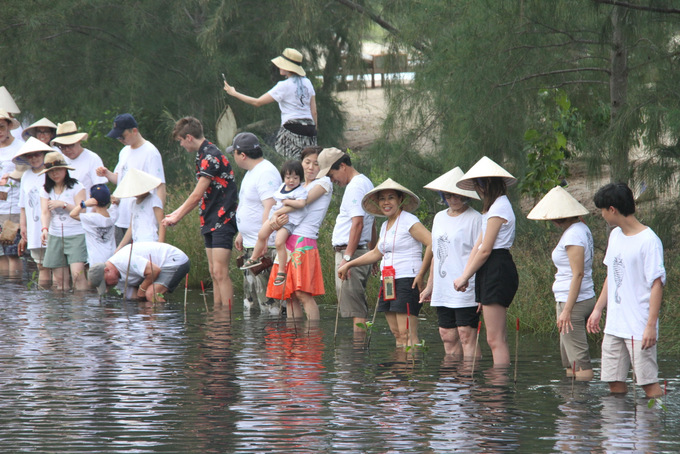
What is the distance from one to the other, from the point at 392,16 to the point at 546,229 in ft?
11.9

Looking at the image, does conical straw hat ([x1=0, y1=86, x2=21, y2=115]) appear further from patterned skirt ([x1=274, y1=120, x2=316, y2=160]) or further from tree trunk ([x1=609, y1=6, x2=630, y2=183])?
tree trunk ([x1=609, y1=6, x2=630, y2=183])

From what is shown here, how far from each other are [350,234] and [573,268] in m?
2.62

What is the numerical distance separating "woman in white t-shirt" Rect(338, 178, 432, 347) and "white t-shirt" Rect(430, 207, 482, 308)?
16.3 inches

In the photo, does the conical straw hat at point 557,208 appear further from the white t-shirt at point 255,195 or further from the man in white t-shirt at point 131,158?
the man in white t-shirt at point 131,158

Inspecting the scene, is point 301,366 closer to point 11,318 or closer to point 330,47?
point 11,318

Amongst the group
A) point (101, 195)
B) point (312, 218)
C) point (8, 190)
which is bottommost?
point (312, 218)

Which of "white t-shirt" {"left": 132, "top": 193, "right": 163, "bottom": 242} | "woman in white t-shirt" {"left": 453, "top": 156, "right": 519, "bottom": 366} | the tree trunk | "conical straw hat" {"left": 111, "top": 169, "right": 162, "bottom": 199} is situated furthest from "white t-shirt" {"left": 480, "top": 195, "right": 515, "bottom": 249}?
"white t-shirt" {"left": 132, "top": 193, "right": 163, "bottom": 242}

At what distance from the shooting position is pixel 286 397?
7.81m

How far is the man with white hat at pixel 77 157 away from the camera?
1382 centimetres

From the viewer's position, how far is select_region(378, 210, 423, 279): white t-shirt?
31.3ft

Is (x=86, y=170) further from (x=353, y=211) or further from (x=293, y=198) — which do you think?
(x=353, y=211)

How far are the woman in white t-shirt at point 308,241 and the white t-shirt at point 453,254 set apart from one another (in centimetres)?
229

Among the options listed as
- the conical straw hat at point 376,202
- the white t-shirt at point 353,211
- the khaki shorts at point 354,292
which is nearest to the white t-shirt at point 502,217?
the conical straw hat at point 376,202

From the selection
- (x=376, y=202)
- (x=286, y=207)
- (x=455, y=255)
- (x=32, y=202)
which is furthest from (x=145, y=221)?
(x=455, y=255)
